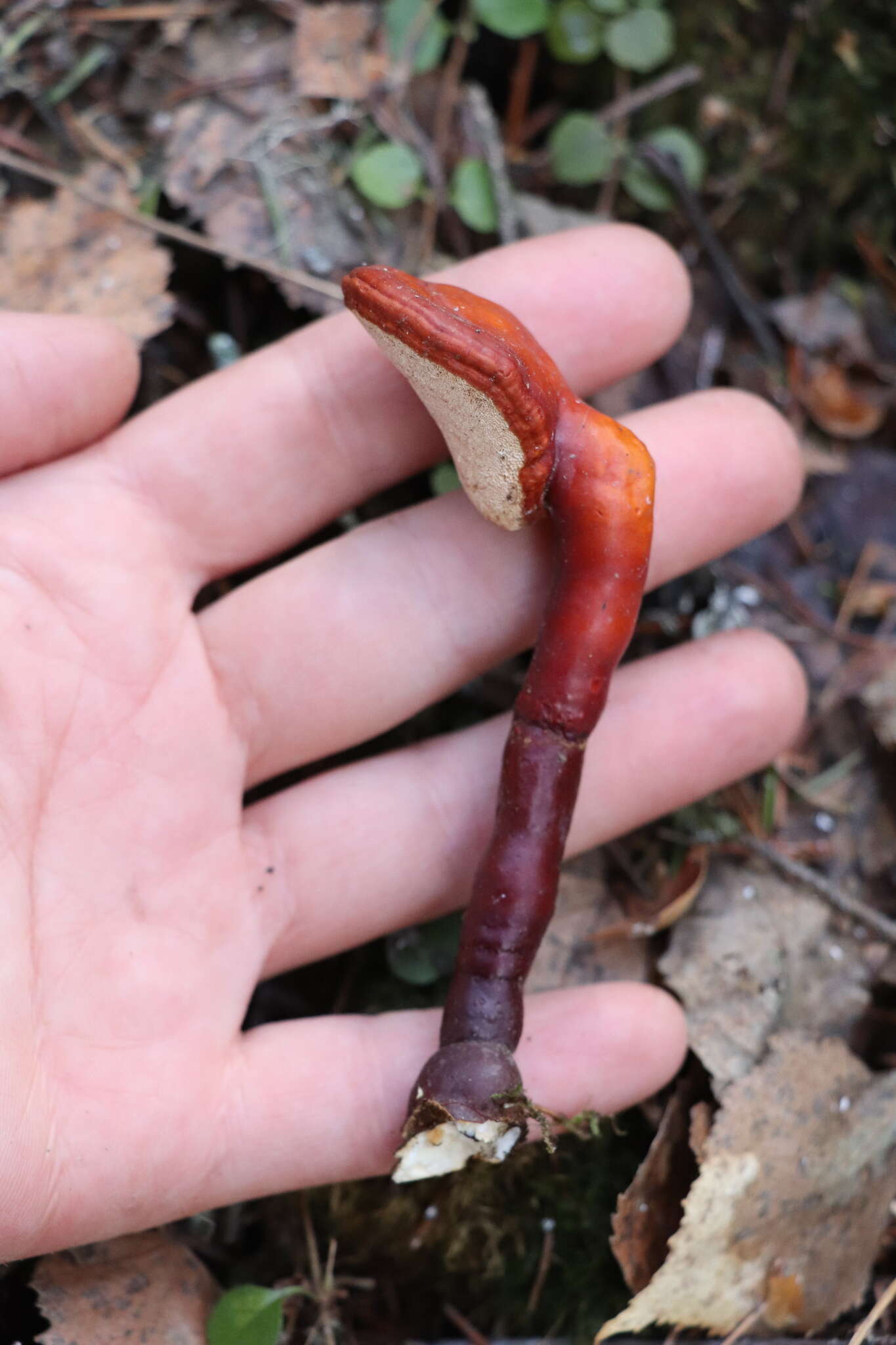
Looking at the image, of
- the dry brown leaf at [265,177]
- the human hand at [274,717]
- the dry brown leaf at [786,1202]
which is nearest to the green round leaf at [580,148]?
the human hand at [274,717]

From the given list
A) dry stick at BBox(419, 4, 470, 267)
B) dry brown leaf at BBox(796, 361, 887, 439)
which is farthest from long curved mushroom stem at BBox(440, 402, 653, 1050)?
dry brown leaf at BBox(796, 361, 887, 439)

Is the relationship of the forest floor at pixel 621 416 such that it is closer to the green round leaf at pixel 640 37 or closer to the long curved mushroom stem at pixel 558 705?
the green round leaf at pixel 640 37

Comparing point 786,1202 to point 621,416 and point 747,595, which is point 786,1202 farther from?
point 621,416

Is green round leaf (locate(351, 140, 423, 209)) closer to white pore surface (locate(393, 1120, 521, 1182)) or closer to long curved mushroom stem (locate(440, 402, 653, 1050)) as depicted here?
long curved mushroom stem (locate(440, 402, 653, 1050))

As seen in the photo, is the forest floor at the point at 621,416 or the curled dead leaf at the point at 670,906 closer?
the forest floor at the point at 621,416

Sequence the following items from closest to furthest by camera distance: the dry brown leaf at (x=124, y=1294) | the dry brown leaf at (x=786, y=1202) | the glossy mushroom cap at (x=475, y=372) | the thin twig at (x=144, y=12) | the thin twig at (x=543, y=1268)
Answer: the glossy mushroom cap at (x=475, y=372), the dry brown leaf at (x=124, y=1294), the dry brown leaf at (x=786, y=1202), the thin twig at (x=543, y=1268), the thin twig at (x=144, y=12)
